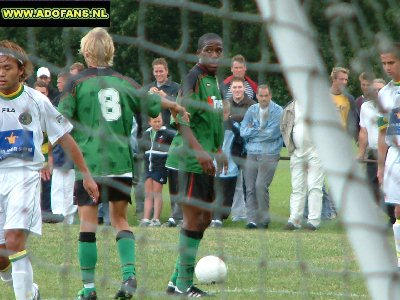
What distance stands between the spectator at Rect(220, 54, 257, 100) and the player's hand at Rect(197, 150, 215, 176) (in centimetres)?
48

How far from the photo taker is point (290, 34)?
3.24 meters

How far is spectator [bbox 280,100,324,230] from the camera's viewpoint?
22.6 feet

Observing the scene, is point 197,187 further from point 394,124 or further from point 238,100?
point 394,124

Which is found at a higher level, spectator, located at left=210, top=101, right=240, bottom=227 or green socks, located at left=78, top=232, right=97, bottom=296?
spectator, located at left=210, top=101, right=240, bottom=227

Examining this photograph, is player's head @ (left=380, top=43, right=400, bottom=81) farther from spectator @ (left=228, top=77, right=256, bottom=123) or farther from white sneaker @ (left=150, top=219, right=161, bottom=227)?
white sneaker @ (left=150, top=219, right=161, bottom=227)

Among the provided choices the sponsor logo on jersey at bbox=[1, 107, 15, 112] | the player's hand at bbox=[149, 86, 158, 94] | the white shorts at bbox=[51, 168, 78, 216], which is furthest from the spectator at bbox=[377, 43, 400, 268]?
the white shorts at bbox=[51, 168, 78, 216]

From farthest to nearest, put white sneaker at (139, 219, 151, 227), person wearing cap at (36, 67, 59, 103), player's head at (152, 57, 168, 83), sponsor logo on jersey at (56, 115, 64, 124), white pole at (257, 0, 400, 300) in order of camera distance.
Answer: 1. white sneaker at (139, 219, 151, 227)
2. person wearing cap at (36, 67, 59, 103)
3. player's head at (152, 57, 168, 83)
4. sponsor logo on jersey at (56, 115, 64, 124)
5. white pole at (257, 0, 400, 300)

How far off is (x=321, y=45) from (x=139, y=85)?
2721mm

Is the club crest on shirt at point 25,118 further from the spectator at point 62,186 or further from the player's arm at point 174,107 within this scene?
the spectator at point 62,186

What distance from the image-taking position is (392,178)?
7.96m

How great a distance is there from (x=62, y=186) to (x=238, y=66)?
607cm

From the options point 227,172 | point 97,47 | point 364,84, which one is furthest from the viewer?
point 227,172

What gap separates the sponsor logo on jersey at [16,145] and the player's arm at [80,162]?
0.68 feet

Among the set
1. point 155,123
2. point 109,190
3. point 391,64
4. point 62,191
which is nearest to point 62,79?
point 109,190
